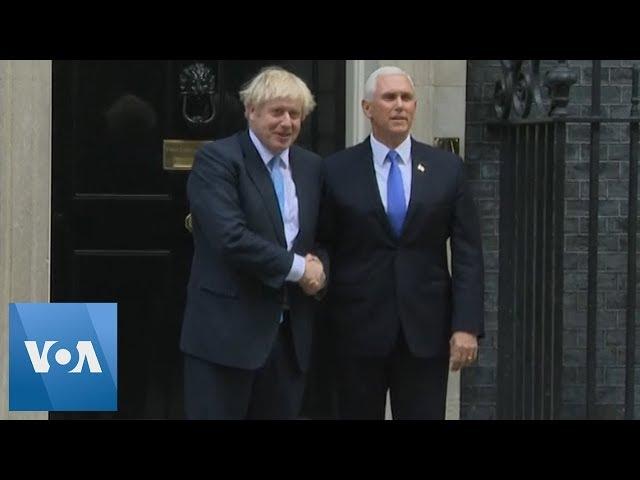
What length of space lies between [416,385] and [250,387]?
0.61 meters

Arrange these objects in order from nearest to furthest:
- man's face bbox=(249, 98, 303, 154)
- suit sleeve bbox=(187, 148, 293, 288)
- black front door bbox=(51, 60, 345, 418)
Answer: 1. suit sleeve bbox=(187, 148, 293, 288)
2. man's face bbox=(249, 98, 303, 154)
3. black front door bbox=(51, 60, 345, 418)

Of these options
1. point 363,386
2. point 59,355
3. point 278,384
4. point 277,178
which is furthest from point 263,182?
point 59,355

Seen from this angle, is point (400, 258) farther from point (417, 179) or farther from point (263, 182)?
point (263, 182)

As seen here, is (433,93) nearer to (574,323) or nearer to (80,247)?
(574,323)

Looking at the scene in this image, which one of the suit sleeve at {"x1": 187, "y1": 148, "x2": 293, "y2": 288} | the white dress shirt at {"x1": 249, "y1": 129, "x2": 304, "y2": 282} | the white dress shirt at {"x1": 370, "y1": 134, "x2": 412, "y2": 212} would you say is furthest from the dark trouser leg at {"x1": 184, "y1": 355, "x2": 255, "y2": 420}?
the white dress shirt at {"x1": 370, "y1": 134, "x2": 412, "y2": 212}

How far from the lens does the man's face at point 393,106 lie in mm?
5434

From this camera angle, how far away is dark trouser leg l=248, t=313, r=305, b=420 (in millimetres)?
5359

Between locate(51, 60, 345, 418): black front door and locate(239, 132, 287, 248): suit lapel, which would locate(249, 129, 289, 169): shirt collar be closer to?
locate(239, 132, 287, 248): suit lapel

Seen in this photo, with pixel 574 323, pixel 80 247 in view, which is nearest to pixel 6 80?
pixel 80 247

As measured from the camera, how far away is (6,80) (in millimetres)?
6840

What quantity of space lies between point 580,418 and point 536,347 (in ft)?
1.45

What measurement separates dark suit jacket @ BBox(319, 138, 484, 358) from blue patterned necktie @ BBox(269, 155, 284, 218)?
20 centimetres

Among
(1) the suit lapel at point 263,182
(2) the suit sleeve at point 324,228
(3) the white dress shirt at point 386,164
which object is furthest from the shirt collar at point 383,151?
(1) the suit lapel at point 263,182

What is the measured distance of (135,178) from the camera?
285 inches
